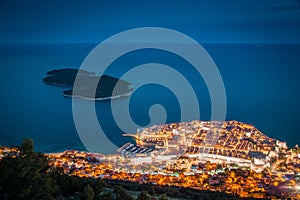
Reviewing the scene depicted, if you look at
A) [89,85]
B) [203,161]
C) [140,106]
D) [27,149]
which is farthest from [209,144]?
[89,85]

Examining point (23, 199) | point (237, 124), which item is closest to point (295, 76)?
point (237, 124)

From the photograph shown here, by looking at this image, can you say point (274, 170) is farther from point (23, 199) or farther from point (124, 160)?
point (23, 199)

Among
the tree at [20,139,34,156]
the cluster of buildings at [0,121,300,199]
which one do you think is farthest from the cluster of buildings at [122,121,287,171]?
the tree at [20,139,34,156]

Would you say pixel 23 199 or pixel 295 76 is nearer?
pixel 23 199

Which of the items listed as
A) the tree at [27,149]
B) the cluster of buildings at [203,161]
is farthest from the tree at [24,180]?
the cluster of buildings at [203,161]

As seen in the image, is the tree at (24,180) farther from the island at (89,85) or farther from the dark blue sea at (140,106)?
the island at (89,85)

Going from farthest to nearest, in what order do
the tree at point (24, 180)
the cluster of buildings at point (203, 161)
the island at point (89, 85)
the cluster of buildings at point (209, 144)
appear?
the island at point (89, 85), the cluster of buildings at point (209, 144), the cluster of buildings at point (203, 161), the tree at point (24, 180)

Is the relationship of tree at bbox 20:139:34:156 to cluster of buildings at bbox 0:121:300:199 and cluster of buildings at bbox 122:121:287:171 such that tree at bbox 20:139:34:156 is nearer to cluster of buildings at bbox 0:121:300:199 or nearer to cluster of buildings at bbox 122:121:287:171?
cluster of buildings at bbox 0:121:300:199

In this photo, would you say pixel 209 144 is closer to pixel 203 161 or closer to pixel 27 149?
pixel 203 161
